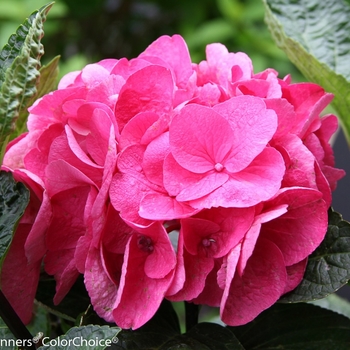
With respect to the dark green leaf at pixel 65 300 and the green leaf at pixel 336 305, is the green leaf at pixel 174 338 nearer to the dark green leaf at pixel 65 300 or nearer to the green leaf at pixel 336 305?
the dark green leaf at pixel 65 300

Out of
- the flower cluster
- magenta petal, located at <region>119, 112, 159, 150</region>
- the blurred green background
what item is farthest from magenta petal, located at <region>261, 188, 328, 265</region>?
the blurred green background

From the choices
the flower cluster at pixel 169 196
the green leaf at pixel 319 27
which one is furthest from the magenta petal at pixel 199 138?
A: the green leaf at pixel 319 27

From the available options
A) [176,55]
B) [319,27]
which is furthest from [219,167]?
[319,27]

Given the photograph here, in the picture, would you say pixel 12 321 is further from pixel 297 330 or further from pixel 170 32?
pixel 170 32

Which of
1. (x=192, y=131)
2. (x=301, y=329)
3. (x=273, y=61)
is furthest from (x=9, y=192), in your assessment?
(x=273, y=61)

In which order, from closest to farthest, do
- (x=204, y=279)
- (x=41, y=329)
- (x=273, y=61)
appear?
(x=204, y=279) → (x=41, y=329) → (x=273, y=61)

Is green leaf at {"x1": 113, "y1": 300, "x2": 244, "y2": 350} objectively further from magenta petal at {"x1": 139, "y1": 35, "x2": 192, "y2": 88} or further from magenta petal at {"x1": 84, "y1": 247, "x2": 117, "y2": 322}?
magenta petal at {"x1": 139, "y1": 35, "x2": 192, "y2": 88}

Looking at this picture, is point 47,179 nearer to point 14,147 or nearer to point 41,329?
point 14,147
